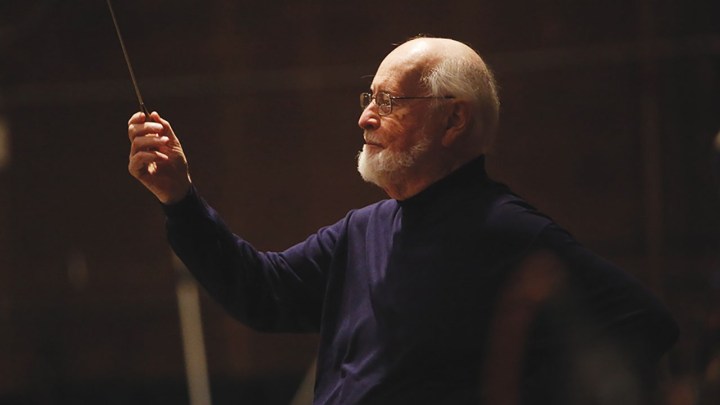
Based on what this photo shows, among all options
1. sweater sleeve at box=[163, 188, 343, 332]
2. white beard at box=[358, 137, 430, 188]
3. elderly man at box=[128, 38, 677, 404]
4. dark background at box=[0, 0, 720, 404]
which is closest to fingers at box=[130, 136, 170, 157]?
elderly man at box=[128, 38, 677, 404]

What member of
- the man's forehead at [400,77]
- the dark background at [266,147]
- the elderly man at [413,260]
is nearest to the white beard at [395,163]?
the elderly man at [413,260]

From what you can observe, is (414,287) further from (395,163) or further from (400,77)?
(400,77)

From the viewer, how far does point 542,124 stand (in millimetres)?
3252

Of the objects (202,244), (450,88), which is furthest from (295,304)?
(450,88)

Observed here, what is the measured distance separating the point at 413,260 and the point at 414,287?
55 mm

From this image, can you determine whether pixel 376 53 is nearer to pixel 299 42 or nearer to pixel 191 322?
pixel 299 42

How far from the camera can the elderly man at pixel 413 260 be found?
166cm

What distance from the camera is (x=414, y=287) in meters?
1.75

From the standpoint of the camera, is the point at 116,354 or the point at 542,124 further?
the point at 116,354

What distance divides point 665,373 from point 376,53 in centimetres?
144

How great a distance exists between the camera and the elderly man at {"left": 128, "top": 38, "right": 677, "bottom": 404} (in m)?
1.66

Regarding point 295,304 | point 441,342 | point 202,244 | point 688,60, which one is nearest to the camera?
point 441,342

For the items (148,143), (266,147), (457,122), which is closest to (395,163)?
(457,122)

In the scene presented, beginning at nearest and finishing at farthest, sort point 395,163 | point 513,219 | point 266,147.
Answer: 1. point 513,219
2. point 395,163
3. point 266,147
